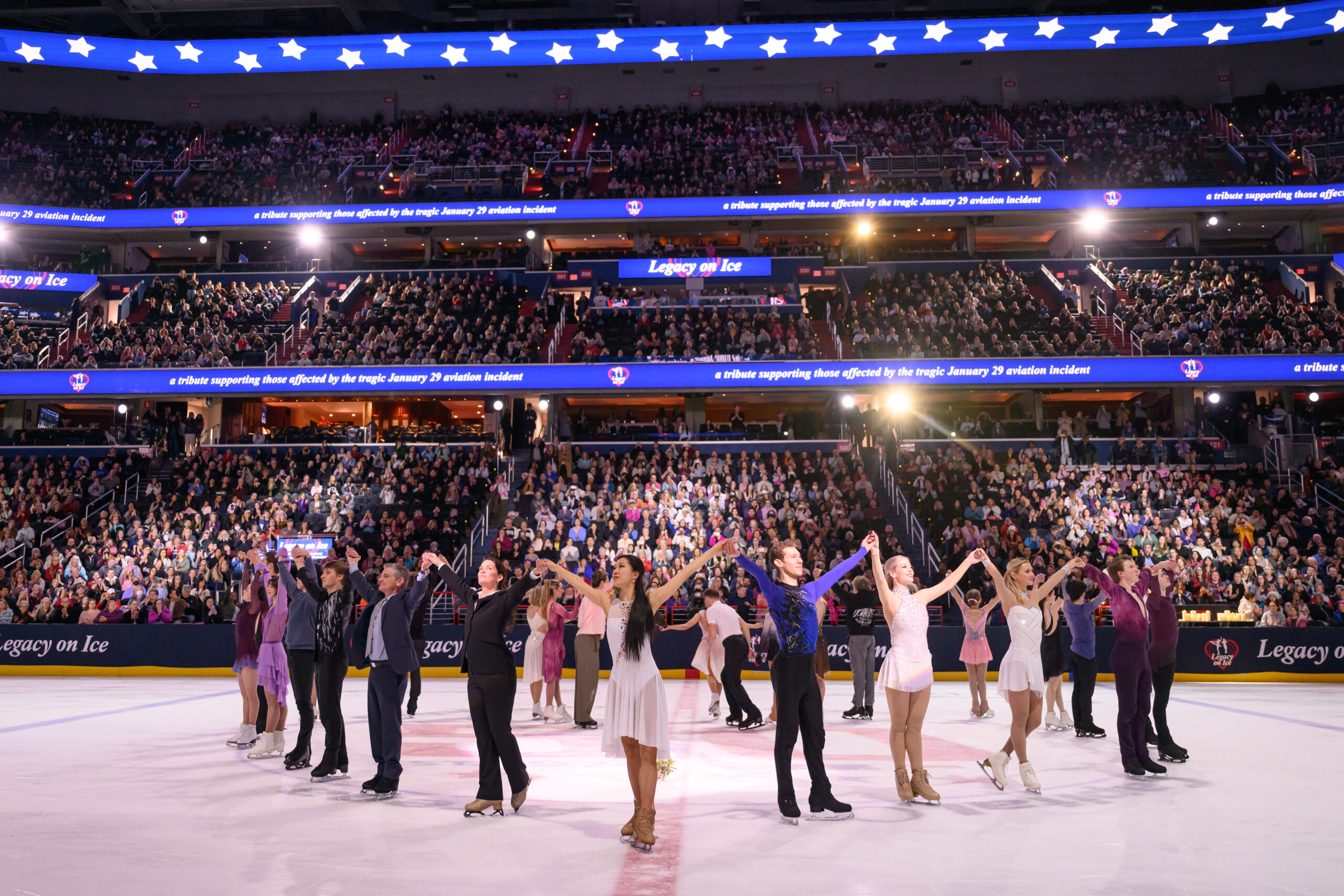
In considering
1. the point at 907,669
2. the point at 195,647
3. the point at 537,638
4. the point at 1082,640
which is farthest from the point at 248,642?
the point at 195,647

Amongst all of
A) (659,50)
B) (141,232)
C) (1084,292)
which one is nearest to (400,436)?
(141,232)

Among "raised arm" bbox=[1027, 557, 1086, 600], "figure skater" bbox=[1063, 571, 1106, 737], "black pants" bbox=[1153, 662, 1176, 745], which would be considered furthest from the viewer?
"figure skater" bbox=[1063, 571, 1106, 737]

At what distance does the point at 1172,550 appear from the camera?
20359 mm

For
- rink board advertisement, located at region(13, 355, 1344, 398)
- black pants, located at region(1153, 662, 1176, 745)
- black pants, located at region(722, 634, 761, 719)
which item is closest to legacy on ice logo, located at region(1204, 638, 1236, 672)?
black pants, located at region(1153, 662, 1176, 745)

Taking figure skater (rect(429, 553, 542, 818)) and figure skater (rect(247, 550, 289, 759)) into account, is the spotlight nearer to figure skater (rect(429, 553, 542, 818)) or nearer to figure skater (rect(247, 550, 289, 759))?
figure skater (rect(247, 550, 289, 759))

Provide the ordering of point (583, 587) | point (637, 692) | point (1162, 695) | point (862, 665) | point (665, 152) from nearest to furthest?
point (637, 692) < point (583, 587) < point (1162, 695) < point (862, 665) < point (665, 152)

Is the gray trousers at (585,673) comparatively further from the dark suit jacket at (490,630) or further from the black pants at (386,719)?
the dark suit jacket at (490,630)

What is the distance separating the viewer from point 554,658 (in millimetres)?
12547

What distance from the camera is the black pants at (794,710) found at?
6.59 metres

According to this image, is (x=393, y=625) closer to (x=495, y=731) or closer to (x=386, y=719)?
(x=386, y=719)

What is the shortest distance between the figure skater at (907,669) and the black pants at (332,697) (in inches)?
179

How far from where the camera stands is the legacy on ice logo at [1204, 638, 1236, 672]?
727 inches

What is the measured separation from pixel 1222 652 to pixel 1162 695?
38.1 ft

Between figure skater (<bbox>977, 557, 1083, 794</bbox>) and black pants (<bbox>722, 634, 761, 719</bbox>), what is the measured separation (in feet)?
11.7
